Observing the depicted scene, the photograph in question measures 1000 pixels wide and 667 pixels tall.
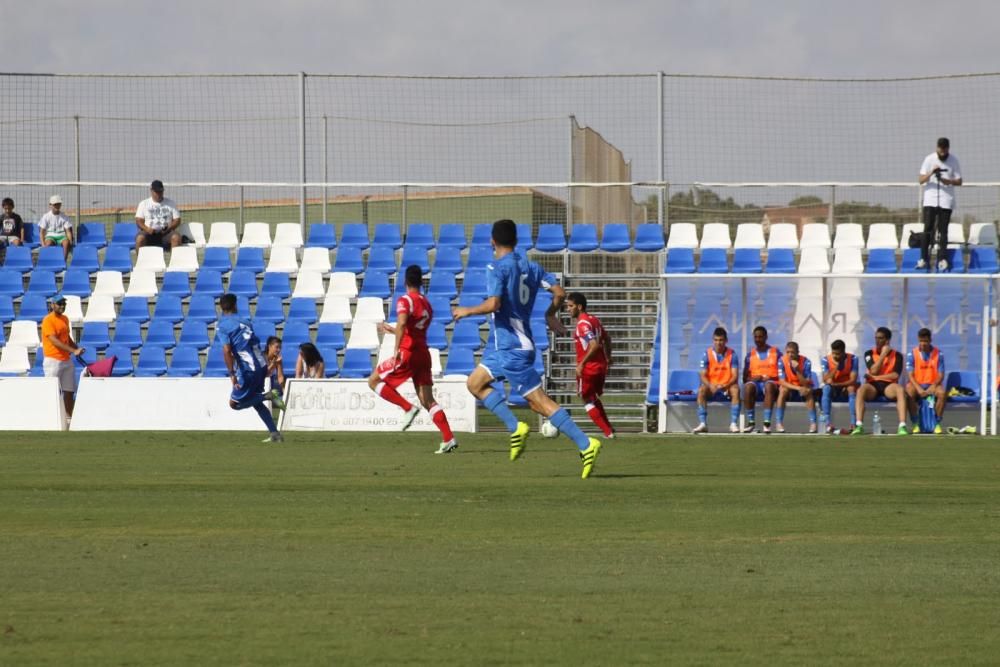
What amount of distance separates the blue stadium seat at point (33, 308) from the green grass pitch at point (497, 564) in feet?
41.8

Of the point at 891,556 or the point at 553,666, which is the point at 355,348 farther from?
the point at 553,666

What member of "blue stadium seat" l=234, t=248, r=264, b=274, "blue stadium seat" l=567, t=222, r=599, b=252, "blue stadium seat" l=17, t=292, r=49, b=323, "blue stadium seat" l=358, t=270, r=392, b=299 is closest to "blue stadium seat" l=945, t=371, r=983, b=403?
"blue stadium seat" l=567, t=222, r=599, b=252

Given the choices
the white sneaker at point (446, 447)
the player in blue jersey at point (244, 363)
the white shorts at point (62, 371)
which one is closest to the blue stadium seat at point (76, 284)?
the white shorts at point (62, 371)

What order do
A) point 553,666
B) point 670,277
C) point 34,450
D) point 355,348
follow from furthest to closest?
point 355,348 → point 670,277 → point 34,450 → point 553,666

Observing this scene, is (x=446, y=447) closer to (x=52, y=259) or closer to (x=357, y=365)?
(x=357, y=365)

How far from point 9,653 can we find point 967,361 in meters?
19.5

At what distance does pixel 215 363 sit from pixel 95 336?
8.61 ft

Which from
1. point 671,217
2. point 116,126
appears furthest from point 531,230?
point 116,126

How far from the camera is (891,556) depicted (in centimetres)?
880

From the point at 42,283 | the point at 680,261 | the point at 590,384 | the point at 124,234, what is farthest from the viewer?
the point at 124,234

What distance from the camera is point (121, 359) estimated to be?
85.9 feet

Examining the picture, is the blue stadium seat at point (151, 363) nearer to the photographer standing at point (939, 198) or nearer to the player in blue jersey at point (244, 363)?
the player in blue jersey at point (244, 363)

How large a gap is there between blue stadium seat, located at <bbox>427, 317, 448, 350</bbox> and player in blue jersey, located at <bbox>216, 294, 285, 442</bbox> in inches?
230

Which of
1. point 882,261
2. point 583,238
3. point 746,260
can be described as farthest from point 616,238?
point 882,261
